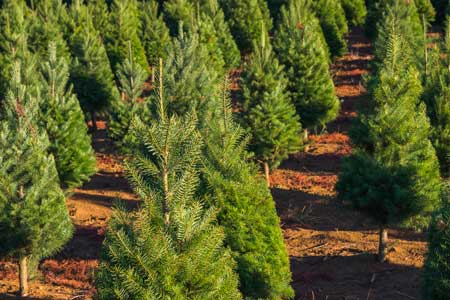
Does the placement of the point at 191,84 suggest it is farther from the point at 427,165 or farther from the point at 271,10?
the point at 271,10

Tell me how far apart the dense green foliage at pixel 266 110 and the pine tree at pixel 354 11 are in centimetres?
2527

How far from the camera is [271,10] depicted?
182 feet

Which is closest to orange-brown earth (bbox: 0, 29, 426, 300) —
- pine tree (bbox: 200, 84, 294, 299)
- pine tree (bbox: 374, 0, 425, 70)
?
pine tree (bbox: 374, 0, 425, 70)

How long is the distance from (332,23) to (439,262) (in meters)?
30.9

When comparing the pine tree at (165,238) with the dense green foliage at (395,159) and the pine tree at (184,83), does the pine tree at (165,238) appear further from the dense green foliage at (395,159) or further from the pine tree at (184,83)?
the pine tree at (184,83)

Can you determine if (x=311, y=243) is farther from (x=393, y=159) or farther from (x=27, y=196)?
(x=27, y=196)

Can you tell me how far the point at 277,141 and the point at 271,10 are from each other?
1238 inches

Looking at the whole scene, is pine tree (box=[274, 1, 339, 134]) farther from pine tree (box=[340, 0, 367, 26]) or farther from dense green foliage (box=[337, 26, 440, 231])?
pine tree (box=[340, 0, 367, 26])

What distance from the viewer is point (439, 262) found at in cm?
1392

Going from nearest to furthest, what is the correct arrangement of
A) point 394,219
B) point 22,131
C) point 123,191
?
point 22,131 → point 394,219 → point 123,191

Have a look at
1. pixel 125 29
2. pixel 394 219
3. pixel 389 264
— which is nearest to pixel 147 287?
pixel 394 219

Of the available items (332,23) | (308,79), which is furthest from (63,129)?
(332,23)

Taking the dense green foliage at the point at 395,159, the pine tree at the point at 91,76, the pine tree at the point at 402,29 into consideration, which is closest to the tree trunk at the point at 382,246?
the dense green foliage at the point at 395,159

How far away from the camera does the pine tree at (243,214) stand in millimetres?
14594
